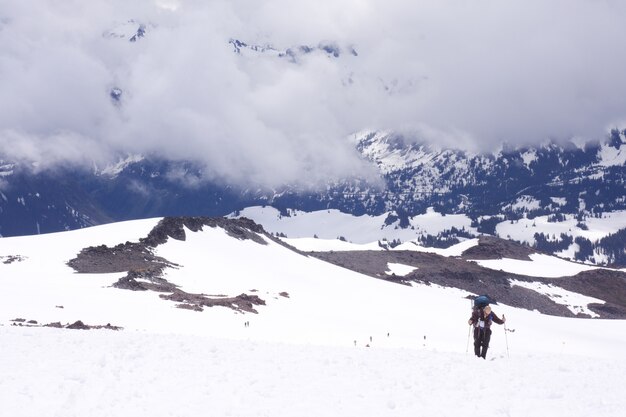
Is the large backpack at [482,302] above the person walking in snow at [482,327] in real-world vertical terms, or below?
above

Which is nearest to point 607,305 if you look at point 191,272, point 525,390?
point 191,272

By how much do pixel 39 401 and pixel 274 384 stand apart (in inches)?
277

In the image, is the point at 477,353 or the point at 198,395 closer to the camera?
the point at 198,395

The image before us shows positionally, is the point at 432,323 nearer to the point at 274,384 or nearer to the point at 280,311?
the point at 280,311

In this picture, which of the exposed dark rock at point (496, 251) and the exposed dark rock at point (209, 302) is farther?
the exposed dark rock at point (496, 251)

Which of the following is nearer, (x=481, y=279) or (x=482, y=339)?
(x=482, y=339)

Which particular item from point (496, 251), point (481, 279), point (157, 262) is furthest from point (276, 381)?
point (496, 251)

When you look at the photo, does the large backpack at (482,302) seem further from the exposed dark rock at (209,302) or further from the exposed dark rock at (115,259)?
the exposed dark rock at (115,259)

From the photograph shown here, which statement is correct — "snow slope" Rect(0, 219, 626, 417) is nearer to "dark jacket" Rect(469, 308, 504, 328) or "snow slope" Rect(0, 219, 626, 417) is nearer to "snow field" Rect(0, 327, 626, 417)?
"snow field" Rect(0, 327, 626, 417)

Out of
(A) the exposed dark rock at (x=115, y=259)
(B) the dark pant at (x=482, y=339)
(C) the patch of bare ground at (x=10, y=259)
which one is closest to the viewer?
(B) the dark pant at (x=482, y=339)

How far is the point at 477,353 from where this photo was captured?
27281mm

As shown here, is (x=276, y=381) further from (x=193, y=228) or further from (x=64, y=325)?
(x=193, y=228)

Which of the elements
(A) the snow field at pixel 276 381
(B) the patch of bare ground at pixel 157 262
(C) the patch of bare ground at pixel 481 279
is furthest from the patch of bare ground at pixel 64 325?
(C) the patch of bare ground at pixel 481 279

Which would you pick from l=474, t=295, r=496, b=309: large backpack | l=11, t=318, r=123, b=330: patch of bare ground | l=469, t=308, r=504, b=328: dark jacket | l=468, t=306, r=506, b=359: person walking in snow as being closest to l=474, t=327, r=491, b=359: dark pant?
l=468, t=306, r=506, b=359: person walking in snow
